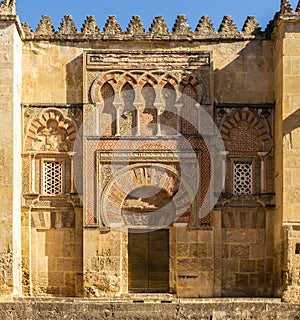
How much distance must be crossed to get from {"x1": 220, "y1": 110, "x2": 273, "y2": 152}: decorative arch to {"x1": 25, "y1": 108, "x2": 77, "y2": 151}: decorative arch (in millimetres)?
2494

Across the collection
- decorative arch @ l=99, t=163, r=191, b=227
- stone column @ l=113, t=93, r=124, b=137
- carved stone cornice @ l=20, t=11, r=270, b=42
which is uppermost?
carved stone cornice @ l=20, t=11, r=270, b=42

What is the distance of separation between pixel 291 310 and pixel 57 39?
5.83m

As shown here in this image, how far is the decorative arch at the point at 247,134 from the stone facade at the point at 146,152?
0.06 feet

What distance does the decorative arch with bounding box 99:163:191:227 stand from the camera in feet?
42.2

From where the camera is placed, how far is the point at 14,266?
12.2 m

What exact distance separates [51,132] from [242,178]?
3213mm

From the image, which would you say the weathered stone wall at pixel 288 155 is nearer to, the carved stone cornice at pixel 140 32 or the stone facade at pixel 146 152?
the stone facade at pixel 146 152

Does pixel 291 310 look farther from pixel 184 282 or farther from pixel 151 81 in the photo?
pixel 151 81

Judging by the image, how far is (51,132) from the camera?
43.0ft

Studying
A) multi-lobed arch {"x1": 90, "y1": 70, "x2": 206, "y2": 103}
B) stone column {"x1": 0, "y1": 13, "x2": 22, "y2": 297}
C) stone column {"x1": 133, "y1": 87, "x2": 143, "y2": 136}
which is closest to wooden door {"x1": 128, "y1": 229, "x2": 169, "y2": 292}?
stone column {"x1": 133, "y1": 87, "x2": 143, "y2": 136}

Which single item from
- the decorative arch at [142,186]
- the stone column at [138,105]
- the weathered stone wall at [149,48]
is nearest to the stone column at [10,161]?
the weathered stone wall at [149,48]

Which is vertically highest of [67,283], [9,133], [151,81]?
[151,81]

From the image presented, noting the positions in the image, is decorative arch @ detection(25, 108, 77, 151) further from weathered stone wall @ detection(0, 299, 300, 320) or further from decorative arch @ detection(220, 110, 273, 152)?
weathered stone wall @ detection(0, 299, 300, 320)

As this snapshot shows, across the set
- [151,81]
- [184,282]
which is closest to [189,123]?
[151,81]
